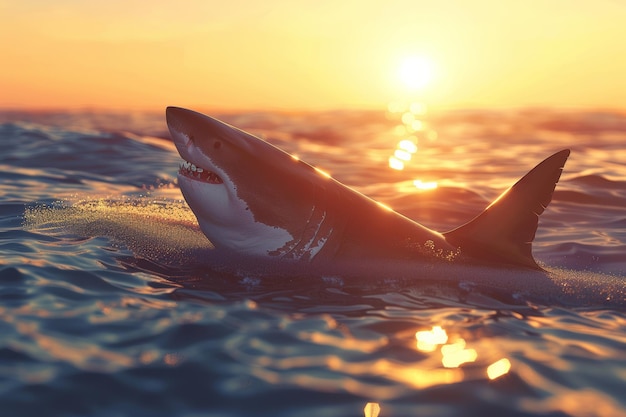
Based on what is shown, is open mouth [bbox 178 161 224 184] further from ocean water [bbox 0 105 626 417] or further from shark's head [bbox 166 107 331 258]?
ocean water [bbox 0 105 626 417]

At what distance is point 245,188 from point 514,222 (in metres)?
2.81

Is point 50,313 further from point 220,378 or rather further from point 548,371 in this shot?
point 548,371

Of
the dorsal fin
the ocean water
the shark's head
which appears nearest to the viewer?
the ocean water

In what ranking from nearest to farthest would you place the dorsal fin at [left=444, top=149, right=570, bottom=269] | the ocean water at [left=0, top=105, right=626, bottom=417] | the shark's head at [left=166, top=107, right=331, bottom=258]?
the ocean water at [left=0, top=105, right=626, bottom=417]
the shark's head at [left=166, top=107, right=331, bottom=258]
the dorsal fin at [left=444, top=149, right=570, bottom=269]

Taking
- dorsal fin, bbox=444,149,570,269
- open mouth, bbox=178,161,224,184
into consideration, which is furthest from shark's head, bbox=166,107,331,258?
dorsal fin, bbox=444,149,570,269

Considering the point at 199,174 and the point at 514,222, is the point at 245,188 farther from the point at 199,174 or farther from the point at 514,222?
the point at 514,222

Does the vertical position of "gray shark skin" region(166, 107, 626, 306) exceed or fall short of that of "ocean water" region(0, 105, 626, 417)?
it exceeds it

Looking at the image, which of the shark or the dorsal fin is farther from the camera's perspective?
the dorsal fin

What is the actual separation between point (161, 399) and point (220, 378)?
0.46m

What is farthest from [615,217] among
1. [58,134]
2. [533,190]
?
[58,134]

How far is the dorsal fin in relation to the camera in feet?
23.8

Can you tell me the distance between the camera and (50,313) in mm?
5852

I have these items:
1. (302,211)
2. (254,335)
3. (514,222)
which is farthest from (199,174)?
(514,222)

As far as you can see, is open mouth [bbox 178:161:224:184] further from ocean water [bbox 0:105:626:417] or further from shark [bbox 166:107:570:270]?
ocean water [bbox 0:105:626:417]
